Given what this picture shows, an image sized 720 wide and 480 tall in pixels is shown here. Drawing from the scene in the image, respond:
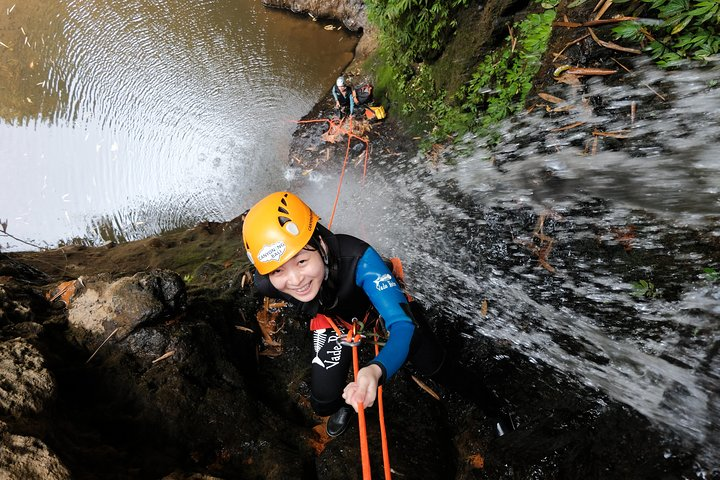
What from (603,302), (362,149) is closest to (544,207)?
(603,302)

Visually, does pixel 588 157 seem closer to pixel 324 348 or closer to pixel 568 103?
pixel 568 103

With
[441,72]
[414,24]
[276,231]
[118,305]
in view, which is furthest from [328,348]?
[414,24]

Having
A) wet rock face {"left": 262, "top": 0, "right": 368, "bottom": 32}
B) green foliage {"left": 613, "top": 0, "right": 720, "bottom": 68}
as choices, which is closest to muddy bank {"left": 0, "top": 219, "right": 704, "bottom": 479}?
green foliage {"left": 613, "top": 0, "right": 720, "bottom": 68}

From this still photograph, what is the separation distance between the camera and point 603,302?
9.23 feet

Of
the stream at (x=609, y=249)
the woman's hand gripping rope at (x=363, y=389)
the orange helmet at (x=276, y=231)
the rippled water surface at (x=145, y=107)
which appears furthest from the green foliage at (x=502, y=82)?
the rippled water surface at (x=145, y=107)

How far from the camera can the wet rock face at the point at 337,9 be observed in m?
8.05

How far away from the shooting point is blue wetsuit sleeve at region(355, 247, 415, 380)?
7.02 ft

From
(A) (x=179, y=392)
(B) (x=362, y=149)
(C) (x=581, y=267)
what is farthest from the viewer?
Answer: (B) (x=362, y=149)

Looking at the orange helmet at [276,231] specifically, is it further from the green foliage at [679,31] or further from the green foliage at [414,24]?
the green foliage at [414,24]

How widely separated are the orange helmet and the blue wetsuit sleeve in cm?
46

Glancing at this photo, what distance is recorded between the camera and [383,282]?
252cm

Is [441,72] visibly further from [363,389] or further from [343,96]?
[363,389]

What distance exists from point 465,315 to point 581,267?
1106 millimetres

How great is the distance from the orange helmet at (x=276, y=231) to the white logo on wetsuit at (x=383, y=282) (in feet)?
1.75
